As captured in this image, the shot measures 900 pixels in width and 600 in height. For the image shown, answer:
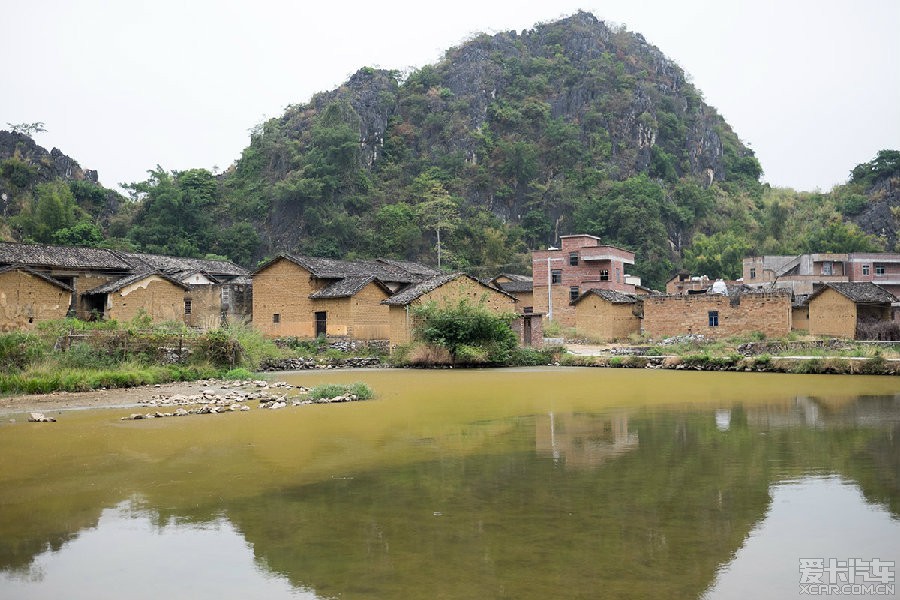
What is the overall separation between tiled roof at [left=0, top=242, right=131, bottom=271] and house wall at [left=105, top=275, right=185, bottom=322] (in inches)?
124

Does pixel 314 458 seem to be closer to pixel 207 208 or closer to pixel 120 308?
pixel 120 308

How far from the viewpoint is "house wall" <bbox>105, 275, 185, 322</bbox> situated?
109 feet

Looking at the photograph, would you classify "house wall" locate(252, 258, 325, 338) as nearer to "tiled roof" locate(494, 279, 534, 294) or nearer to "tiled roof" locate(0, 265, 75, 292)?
"tiled roof" locate(0, 265, 75, 292)

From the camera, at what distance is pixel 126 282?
33625 mm

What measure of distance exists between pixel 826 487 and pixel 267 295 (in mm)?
31335

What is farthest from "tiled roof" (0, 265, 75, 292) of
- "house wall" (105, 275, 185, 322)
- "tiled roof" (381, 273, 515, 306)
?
"tiled roof" (381, 273, 515, 306)

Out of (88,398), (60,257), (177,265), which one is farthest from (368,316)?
(88,398)

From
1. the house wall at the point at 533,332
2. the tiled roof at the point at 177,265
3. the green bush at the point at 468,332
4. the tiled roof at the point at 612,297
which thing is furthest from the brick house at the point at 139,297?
the tiled roof at the point at 612,297

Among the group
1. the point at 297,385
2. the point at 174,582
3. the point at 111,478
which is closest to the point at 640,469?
the point at 174,582

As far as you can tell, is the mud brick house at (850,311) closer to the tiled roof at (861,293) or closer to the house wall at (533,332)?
the tiled roof at (861,293)

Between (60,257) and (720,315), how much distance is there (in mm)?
31419

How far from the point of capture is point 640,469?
9188mm

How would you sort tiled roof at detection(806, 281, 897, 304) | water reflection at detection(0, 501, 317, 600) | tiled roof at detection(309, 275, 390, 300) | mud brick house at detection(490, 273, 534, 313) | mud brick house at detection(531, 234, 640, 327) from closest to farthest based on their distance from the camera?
water reflection at detection(0, 501, 317, 600)
tiled roof at detection(806, 281, 897, 304)
tiled roof at detection(309, 275, 390, 300)
mud brick house at detection(531, 234, 640, 327)
mud brick house at detection(490, 273, 534, 313)

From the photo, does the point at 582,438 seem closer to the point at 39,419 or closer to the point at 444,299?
the point at 39,419
